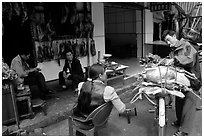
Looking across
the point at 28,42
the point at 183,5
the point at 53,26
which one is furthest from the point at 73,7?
the point at 183,5

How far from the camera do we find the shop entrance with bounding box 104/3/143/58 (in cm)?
880

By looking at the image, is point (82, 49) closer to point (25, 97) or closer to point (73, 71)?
point (73, 71)

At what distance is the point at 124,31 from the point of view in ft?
31.7

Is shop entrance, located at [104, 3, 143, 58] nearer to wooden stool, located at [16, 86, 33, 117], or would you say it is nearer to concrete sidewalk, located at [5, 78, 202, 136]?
concrete sidewalk, located at [5, 78, 202, 136]

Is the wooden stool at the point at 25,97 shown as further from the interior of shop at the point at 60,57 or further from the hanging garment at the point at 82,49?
the hanging garment at the point at 82,49

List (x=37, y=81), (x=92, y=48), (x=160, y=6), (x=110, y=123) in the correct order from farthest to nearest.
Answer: (x=160, y=6) < (x=92, y=48) < (x=37, y=81) < (x=110, y=123)

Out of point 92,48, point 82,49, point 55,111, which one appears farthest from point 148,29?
point 55,111

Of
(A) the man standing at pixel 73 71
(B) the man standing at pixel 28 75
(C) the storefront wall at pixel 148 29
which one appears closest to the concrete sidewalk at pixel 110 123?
(B) the man standing at pixel 28 75

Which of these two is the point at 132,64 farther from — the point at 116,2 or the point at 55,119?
the point at 55,119

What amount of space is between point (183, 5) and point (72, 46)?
5432 mm

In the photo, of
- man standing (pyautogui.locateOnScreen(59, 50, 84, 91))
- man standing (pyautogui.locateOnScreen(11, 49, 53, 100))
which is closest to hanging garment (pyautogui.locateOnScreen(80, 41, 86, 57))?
man standing (pyautogui.locateOnScreen(59, 50, 84, 91))

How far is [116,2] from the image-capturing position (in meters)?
6.79

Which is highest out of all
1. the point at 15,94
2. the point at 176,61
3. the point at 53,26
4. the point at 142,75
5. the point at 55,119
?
the point at 53,26

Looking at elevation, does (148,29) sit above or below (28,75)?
above
